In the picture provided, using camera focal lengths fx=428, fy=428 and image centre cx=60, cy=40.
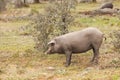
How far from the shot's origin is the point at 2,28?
89.5 feet

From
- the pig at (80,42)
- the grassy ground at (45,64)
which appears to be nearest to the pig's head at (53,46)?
the pig at (80,42)

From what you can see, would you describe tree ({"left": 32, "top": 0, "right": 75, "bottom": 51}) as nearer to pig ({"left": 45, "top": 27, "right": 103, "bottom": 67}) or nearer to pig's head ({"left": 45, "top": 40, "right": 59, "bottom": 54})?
pig's head ({"left": 45, "top": 40, "right": 59, "bottom": 54})

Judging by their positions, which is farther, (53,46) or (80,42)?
(53,46)

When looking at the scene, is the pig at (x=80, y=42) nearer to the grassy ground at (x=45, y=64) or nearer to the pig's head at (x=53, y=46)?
the pig's head at (x=53, y=46)

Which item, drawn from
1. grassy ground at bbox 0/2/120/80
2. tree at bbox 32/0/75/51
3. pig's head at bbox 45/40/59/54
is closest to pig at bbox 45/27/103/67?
pig's head at bbox 45/40/59/54

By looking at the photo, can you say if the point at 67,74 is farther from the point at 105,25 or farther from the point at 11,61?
the point at 105,25

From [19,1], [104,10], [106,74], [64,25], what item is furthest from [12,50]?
[19,1]

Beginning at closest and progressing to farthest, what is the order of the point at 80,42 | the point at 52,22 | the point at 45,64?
1. the point at 80,42
2. the point at 45,64
3. the point at 52,22

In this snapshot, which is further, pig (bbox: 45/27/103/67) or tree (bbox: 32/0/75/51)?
tree (bbox: 32/0/75/51)

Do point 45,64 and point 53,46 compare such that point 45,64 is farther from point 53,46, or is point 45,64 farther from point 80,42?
point 80,42

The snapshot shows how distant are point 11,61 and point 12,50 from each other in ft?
6.81

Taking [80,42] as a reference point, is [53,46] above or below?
below

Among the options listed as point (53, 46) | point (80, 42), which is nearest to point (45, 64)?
point (53, 46)

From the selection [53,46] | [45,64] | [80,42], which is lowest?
[45,64]
